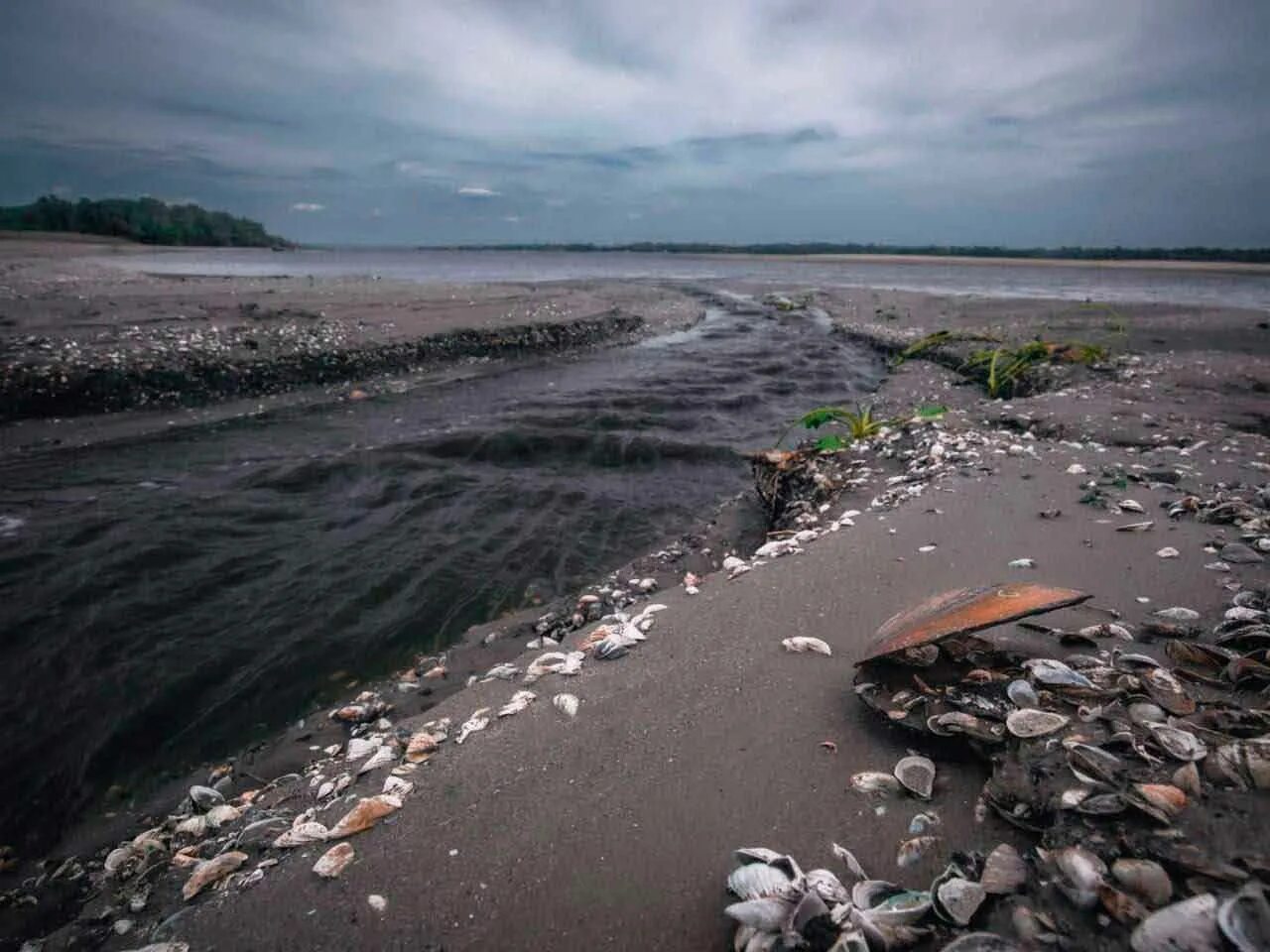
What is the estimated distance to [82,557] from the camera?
524 cm

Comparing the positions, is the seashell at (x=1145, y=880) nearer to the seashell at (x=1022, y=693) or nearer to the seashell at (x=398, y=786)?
the seashell at (x=1022, y=693)

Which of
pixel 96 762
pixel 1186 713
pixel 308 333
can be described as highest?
pixel 308 333

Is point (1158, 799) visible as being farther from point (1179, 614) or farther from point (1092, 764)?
point (1179, 614)

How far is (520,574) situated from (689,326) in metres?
18.0

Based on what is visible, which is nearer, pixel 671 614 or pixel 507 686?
pixel 507 686

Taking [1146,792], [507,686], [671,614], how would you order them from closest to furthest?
[1146,792] < [507,686] < [671,614]

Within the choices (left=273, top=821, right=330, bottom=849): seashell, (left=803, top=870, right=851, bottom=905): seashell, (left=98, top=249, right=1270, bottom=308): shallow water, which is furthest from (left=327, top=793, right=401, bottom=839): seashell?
(left=98, top=249, right=1270, bottom=308): shallow water

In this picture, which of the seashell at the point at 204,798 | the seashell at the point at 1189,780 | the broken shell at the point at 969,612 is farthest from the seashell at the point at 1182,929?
the seashell at the point at 204,798

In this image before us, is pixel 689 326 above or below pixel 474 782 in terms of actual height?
above

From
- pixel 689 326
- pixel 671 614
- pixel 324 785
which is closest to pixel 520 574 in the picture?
pixel 671 614

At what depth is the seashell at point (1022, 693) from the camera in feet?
6.38

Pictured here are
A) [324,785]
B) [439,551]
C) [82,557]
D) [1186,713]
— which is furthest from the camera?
[439,551]

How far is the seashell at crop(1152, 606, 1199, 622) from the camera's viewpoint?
8.15 feet

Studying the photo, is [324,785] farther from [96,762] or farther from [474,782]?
[96,762]
